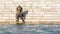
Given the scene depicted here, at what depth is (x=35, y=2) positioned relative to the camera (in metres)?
22.5

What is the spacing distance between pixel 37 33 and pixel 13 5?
8218mm

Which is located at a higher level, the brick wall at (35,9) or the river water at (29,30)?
the brick wall at (35,9)

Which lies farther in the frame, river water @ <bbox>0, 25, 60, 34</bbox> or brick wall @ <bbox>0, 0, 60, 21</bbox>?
brick wall @ <bbox>0, 0, 60, 21</bbox>

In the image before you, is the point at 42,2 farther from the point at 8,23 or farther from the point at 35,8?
the point at 8,23

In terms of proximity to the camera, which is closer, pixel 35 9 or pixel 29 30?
pixel 29 30

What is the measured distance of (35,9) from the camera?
2212cm

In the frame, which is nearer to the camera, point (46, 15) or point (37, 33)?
point (37, 33)

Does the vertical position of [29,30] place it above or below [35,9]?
below

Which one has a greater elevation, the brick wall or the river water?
the brick wall

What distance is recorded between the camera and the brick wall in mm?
21766

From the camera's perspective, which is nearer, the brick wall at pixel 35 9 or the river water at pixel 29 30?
the river water at pixel 29 30

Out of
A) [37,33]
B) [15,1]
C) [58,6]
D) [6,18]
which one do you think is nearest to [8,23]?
[6,18]

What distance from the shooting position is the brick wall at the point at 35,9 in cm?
2177

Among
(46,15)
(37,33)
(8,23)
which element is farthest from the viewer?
(46,15)
